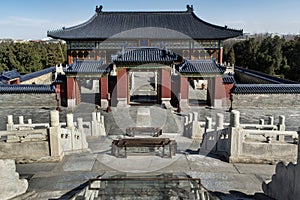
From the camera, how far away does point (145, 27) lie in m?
26.2

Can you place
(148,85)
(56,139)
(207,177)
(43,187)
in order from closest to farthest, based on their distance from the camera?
(43,187)
(207,177)
(56,139)
(148,85)

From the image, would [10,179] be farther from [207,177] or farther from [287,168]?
[287,168]

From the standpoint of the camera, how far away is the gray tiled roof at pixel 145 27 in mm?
24078

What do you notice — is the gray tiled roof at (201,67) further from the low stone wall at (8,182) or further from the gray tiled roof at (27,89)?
the low stone wall at (8,182)

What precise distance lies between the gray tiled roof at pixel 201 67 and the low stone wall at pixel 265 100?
2.34m

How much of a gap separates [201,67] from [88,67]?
26.4 ft

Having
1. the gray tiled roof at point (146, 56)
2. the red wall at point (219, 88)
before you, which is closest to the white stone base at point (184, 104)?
the red wall at point (219, 88)

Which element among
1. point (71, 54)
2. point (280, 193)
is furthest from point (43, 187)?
point (71, 54)

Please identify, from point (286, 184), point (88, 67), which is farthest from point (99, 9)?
point (286, 184)

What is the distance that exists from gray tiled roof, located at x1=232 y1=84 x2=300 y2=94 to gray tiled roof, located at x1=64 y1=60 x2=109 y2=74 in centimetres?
950

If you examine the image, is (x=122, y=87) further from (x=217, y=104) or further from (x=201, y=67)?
(x=217, y=104)

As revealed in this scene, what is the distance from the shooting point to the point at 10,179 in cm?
614

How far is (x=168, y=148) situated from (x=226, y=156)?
5.82 ft

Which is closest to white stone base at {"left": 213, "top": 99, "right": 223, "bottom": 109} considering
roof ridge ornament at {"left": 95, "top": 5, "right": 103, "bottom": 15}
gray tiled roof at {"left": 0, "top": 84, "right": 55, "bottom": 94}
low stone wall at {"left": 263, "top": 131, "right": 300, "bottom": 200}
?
gray tiled roof at {"left": 0, "top": 84, "right": 55, "bottom": 94}
